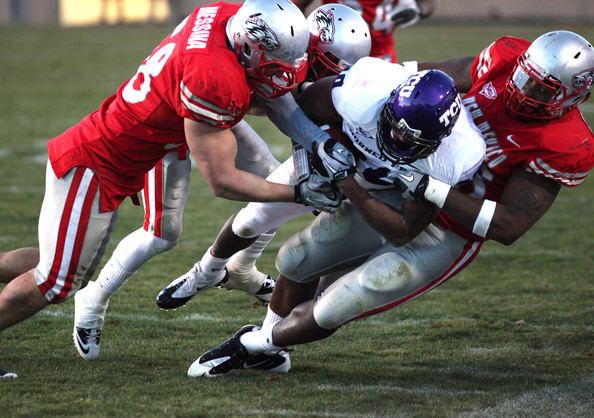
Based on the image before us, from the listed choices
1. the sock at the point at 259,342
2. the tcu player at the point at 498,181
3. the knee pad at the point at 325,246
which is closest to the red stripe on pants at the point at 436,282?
the tcu player at the point at 498,181

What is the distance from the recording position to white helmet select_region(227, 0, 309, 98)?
352 cm

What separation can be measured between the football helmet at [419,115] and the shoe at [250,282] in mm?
1277

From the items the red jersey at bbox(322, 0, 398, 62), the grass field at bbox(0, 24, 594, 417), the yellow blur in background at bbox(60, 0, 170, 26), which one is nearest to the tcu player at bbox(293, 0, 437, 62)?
the red jersey at bbox(322, 0, 398, 62)

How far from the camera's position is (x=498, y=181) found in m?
3.83

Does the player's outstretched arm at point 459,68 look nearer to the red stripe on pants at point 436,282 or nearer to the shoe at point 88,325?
the red stripe on pants at point 436,282

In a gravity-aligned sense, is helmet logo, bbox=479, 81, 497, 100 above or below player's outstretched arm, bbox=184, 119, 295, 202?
above

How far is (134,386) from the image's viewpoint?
12.1 feet

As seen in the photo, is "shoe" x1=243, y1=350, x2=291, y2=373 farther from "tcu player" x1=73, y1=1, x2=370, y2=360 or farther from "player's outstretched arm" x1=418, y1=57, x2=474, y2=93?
"player's outstretched arm" x1=418, y1=57, x2=474, y2=93

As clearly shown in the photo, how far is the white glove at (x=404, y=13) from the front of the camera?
7078mm

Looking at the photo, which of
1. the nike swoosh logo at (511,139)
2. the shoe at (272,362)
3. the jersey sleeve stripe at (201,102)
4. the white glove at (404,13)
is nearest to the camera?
the jersey sleeve stripe at (201,102)

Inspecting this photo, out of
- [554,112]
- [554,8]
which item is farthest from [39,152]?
[554,8]

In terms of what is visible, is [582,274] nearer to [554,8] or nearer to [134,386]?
[134,386]

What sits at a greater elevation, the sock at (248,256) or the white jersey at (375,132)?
the white jersey at (375,132)

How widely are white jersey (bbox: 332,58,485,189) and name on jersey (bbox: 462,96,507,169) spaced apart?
0.27ft
